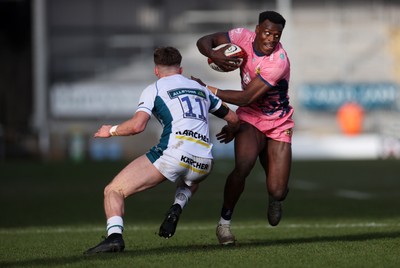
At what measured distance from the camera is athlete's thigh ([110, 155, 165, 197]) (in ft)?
30.2

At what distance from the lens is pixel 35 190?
860 inches

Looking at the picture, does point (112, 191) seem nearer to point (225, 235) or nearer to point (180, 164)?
point (180, 164)

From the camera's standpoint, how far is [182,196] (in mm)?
9766

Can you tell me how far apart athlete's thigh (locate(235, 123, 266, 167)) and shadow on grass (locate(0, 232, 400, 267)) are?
81 cm

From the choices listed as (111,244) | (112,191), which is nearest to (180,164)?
(112,191)

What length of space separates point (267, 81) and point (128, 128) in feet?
6.15

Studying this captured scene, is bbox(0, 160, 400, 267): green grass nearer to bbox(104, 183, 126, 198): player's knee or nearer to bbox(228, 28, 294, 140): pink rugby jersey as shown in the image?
bbox(104, 183, 126, 198): player's knee

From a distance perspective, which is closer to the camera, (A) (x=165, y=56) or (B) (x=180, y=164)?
(B) (x=180, y=164)

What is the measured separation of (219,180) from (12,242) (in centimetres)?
1371

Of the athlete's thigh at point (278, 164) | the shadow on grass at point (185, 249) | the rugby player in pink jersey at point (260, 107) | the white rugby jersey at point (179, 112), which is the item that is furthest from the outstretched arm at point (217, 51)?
the shadow on grass at point (185, 249)

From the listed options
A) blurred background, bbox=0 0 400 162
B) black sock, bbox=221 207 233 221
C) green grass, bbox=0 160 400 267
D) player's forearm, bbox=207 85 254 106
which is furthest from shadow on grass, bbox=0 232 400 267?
blurred background, bbox=0 0 400 162

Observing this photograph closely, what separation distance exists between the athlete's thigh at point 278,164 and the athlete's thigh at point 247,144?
0.49 ft

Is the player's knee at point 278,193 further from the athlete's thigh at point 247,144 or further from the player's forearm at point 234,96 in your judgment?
the player's forearm at point 234,96

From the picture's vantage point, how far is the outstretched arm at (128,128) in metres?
8.91
